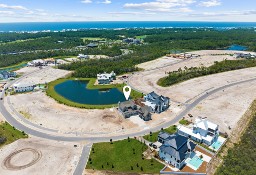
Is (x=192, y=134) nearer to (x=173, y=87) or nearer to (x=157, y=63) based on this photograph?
(x=173, y=87)

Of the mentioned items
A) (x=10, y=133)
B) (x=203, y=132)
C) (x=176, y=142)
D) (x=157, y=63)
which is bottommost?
(x=10, y=133)

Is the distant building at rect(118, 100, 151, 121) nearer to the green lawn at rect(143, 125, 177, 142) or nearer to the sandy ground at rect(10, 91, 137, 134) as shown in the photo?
the sandy ground at rect(10, 91, 137, 134)

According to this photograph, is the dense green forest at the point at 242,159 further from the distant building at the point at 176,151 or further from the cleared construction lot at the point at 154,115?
the cleared construction lot at the point at 154,115

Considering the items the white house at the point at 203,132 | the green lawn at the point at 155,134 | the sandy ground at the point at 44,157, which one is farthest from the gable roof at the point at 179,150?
the sandy ground at the point at 44,157

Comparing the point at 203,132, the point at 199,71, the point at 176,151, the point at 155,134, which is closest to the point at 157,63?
the point at 199,71

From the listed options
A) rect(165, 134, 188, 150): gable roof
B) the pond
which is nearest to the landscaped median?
the pond
